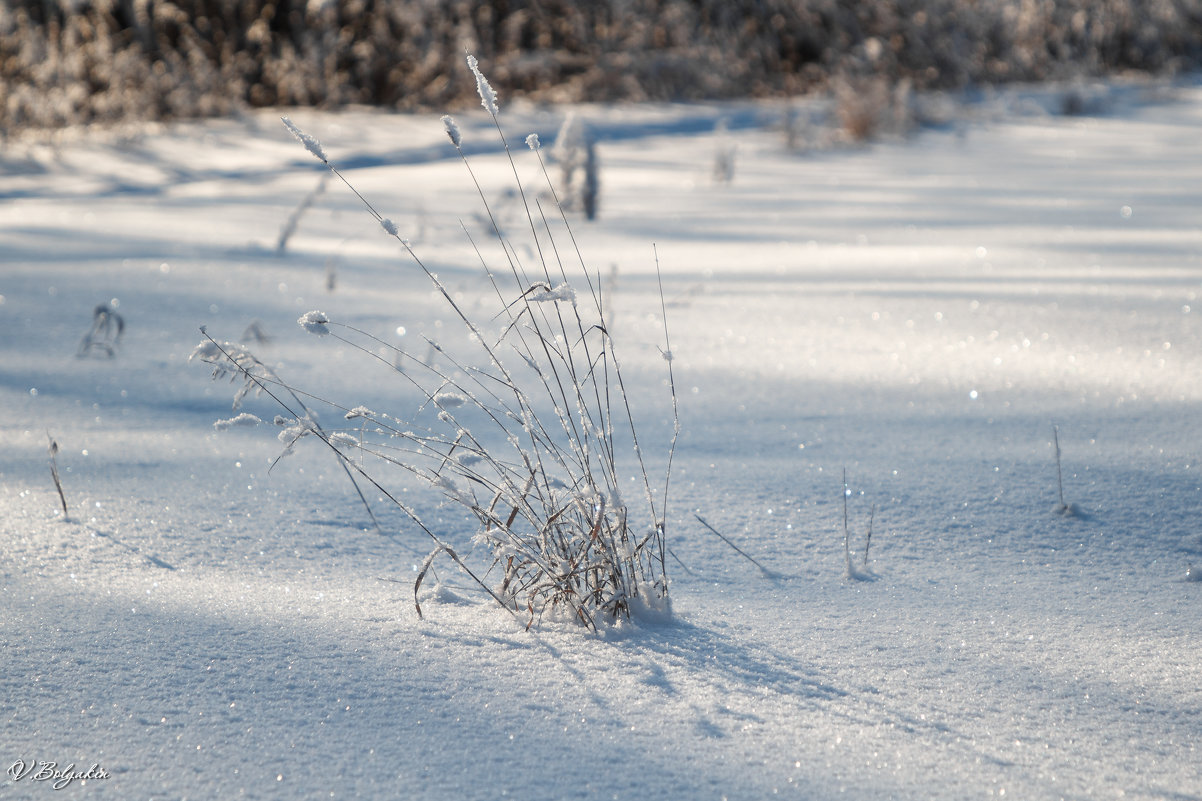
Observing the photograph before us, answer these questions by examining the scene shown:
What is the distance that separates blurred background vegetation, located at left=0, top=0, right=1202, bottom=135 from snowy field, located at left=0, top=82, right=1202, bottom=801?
12.2 ft

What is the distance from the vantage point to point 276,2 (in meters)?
7.75

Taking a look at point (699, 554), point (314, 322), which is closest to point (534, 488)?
point (699, 554)

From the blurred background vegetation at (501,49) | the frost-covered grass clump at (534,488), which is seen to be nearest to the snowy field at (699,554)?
the frost-covered grass clump at (534,488)

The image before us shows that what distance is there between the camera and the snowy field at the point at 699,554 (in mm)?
937

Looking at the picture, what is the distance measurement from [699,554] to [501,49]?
7.69 meters

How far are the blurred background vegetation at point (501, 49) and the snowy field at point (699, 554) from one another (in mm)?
3705

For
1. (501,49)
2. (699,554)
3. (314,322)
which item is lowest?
(699,554)

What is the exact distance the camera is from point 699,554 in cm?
137

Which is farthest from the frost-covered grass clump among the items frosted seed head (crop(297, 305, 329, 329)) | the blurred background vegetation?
the blurred background vegetation

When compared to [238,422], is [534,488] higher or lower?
lower

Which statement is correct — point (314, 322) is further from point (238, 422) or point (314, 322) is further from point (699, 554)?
point (699, 554)

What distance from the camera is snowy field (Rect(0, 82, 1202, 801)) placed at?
0.94m

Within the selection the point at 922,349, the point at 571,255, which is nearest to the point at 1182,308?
the point at 922,349

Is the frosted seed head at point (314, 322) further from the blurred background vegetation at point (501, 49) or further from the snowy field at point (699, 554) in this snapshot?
the blurred background vegetation at point (501, 49)
